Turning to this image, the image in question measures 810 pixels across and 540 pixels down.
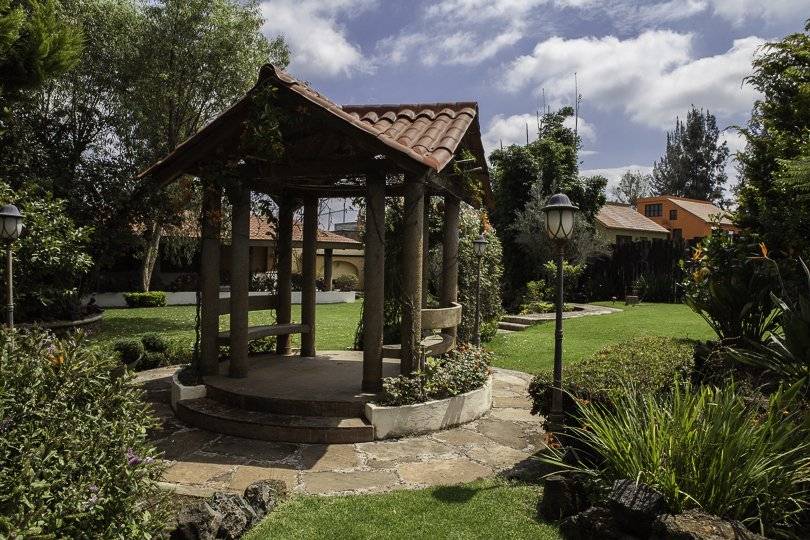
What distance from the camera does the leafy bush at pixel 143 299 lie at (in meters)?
22.2

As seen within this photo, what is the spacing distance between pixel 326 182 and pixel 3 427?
6077 mm

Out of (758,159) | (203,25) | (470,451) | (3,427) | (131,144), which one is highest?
(203,25)

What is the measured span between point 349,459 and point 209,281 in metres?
3.16

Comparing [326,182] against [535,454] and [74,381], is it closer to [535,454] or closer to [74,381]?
[535,454]

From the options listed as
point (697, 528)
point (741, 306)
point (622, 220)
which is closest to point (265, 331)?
point (697, 528)

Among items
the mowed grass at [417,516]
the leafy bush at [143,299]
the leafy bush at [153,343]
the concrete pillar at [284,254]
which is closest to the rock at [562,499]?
the mowed grass at [417,516]

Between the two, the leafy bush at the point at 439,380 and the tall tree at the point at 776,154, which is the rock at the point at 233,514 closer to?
the leafy bush at the point at 439,380

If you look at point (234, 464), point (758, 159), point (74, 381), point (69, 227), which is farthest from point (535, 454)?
point (69, 227)

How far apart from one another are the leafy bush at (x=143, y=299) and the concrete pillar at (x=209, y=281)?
56.7ft

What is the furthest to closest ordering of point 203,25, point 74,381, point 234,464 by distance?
point 203,25, point 234,464, point 74,381

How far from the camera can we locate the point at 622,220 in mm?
33562

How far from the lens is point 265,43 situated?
18.5m

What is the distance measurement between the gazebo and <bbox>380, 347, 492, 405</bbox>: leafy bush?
0.23 metres

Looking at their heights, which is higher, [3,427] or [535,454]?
[3,427]
